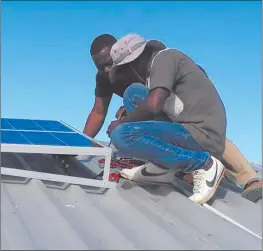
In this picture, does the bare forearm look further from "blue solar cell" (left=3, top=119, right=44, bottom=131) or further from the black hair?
the black hair

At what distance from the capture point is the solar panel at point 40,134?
11.6ft

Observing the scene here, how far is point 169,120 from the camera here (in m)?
3.88

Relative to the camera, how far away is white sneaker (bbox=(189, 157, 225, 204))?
3424 millimetres

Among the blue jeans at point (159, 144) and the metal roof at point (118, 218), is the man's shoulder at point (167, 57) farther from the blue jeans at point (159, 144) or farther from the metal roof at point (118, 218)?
the metal roof at point (118, 218)

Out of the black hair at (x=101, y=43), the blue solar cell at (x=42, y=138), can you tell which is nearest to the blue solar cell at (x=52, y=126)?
the blue solar cell at (x=42, y=138)

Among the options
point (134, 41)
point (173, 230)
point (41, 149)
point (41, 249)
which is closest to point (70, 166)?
point (41, 149)

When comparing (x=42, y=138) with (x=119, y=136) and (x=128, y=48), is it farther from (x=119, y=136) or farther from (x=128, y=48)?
(x=128, y=48)

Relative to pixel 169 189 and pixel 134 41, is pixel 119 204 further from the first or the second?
pixel 134 41

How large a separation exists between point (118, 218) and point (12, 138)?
1101mm

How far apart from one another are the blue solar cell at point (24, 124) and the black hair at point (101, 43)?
0.84 metres

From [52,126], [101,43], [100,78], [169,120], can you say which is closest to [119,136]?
[169,120]

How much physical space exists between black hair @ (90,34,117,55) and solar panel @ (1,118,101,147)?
29.4 inches

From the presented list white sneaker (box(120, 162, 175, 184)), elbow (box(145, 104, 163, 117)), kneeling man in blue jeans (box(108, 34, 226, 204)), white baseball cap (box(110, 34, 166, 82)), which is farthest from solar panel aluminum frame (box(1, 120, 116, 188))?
white baseball cap (box(110, 34, 166, 82))

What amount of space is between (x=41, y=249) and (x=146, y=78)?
6.43 feet
